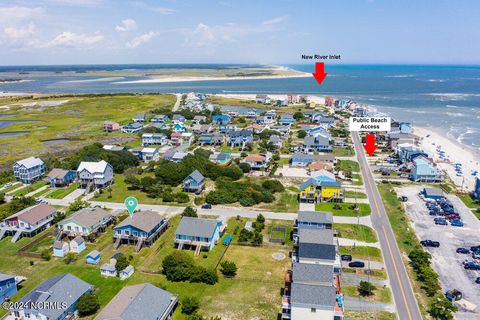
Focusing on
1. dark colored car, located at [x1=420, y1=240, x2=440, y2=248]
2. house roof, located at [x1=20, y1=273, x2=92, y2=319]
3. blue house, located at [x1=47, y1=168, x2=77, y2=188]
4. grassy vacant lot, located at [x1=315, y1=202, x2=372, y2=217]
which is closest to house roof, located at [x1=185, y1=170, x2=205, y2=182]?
grassy vacant lot, located at [x1=315, y1=202, x2=372, y2=217]

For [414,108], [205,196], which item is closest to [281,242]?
[205,196]

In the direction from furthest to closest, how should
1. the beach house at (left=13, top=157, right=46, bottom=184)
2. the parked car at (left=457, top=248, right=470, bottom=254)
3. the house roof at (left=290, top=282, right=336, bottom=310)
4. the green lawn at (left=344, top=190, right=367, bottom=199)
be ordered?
→ the beach house at (left=13, top=157, right=46, bottom=184) < the green lawn at (left=344, top=190, right=367, bottom=199) < the parked car at (left=457, top=248, right=470, bottom=254) < the house roof at (left=290, top=282, right=336, bottom=310)

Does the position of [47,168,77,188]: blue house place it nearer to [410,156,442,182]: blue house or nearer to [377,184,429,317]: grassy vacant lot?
[377,184,429,317]: grassy vacant lot

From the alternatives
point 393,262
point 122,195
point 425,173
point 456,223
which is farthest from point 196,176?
point 425,173

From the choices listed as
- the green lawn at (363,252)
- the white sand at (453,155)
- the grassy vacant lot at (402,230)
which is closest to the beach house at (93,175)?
the green lawn at (363,252)

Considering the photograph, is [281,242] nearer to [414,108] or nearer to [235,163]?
[235,163]

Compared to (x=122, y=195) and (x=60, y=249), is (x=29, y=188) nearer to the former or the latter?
(x=122, y=195)
